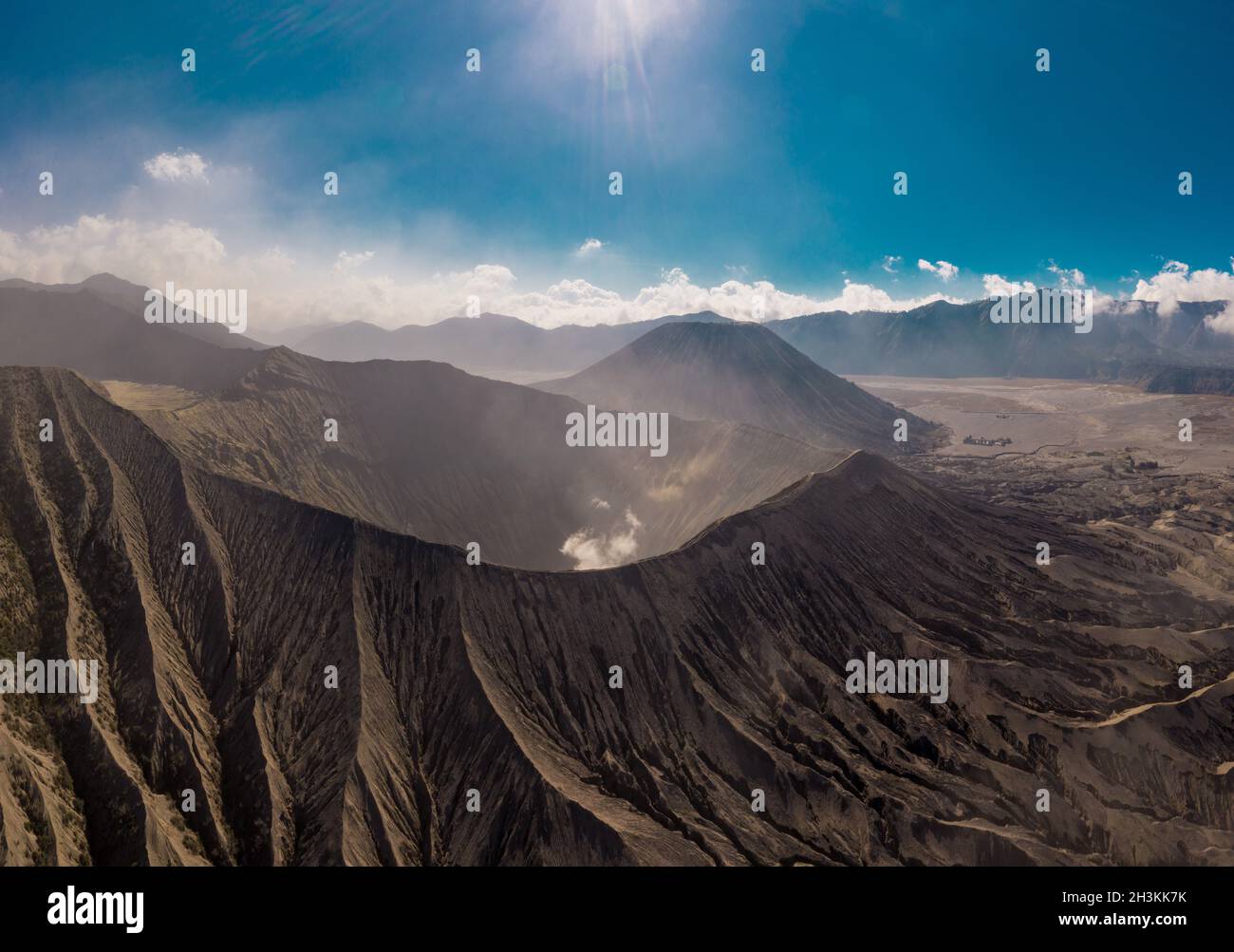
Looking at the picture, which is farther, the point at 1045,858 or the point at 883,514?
the point at 883,514

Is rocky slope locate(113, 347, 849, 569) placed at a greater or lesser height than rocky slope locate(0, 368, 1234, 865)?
greater

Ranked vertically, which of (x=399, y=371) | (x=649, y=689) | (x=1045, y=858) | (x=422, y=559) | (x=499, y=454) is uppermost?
(x=399, y=371)

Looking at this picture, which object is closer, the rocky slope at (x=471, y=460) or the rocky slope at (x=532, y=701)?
the rocky slope at (x=532, y=701)

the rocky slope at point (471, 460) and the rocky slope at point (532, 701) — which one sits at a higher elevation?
the rocky slope at point (471, 460)

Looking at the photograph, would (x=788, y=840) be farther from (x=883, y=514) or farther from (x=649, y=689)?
(x=883, y=514)

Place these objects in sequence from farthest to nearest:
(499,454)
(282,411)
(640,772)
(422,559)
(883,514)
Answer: (499,454)
(282,411)
(883,514)
(422,559)
(640,772)

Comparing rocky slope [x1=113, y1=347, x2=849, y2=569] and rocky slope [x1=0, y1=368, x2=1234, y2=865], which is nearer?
rocky slope [x1=0, y1=368, x2=1234, y2=865]

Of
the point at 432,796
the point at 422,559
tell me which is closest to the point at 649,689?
the point at 432,796

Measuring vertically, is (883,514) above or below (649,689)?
above

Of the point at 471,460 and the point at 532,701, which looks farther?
the point at 471,460

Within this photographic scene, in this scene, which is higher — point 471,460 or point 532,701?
point 471,460

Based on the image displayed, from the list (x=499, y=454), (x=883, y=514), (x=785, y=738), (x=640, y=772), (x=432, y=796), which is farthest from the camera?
(x=499, y=454)
